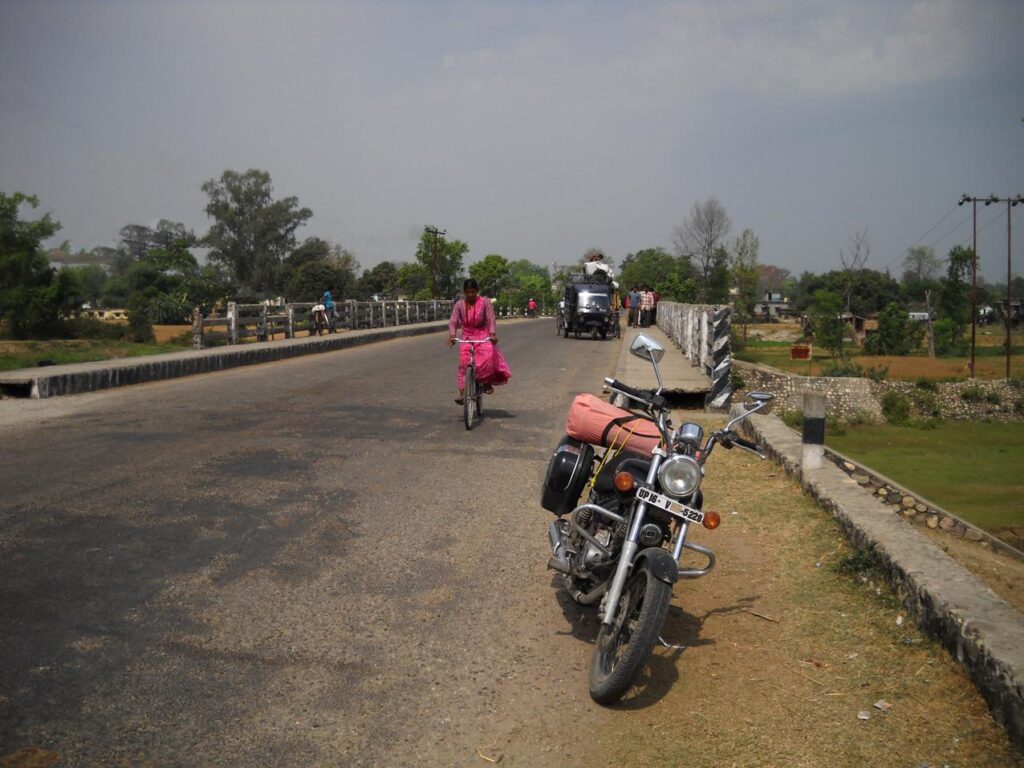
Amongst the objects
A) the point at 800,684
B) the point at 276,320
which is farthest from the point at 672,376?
Answer: the point at 276,320

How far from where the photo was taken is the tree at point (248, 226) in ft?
274

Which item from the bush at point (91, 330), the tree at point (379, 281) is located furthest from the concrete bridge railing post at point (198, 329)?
the tree at point (379, 281)

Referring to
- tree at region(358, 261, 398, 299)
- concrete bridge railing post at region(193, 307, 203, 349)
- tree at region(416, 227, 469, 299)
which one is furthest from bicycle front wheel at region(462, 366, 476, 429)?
tree at region(358, 261, 398, 299)

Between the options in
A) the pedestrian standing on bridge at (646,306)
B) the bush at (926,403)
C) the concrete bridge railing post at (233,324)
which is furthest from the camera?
the pedestrian standing on bridge at (646,306)

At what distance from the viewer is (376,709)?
356 cm

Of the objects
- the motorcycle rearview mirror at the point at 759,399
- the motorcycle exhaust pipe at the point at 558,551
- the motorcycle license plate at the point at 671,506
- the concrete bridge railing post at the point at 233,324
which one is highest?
the concrete bridge railing post at the point at 233,324

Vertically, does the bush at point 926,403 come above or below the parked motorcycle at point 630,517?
below

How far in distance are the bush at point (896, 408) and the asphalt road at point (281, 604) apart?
2249 centimetres

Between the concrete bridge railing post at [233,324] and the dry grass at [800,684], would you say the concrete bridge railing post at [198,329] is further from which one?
the dry grass at [800,684]

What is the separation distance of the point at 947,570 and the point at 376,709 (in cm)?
292

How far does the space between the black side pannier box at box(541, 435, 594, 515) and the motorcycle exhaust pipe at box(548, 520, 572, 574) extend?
0.48 ft

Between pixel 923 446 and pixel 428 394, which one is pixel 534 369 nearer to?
pixel 428 394

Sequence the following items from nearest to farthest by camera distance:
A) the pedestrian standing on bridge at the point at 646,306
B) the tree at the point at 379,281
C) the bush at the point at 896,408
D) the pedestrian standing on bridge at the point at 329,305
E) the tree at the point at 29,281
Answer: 1. the bush at the point at 896,408
2. the pedestrian standing on bridge at the point at 329,305
3. the pedestrian standing on bridge at the point at 646,306
4. the tree at the point at 29,281
5. the tree at the point at 379,281

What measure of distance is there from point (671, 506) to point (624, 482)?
0.81 feet
